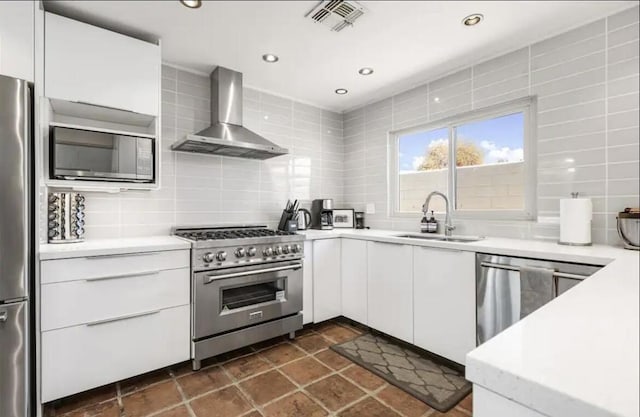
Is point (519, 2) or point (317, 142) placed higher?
point (519, 2)

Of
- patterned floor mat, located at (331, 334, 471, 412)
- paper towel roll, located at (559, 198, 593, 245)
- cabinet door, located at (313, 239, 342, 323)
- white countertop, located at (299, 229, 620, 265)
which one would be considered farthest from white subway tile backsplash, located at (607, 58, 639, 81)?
cabinet door, located at (313, 239, 342, 323)

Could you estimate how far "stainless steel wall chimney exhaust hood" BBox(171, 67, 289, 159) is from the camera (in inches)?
101

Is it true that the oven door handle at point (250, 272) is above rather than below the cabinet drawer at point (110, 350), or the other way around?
above

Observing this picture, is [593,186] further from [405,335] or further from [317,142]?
[317,142]

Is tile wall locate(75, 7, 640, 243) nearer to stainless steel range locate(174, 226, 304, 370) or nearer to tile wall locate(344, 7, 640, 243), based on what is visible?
tile wall locate(344, 7, 640, 243)

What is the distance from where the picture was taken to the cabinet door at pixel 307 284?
2707 millimetres

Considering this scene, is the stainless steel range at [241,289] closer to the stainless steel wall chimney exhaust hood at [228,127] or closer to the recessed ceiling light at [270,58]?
the stainless steel wall chimney exhaust hood at [228,127]

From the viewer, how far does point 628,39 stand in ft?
6.10

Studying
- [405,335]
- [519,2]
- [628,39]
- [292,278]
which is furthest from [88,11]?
[628,39]

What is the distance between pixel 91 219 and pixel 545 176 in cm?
327

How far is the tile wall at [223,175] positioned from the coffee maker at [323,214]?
201mm

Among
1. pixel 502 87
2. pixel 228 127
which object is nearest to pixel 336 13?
pixel 228 127

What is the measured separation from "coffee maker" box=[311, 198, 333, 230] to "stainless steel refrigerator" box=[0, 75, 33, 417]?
2307 mm

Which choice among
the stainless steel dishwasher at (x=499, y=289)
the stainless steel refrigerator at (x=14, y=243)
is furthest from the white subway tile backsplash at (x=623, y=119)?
the stainless steel refrigerator at (x=14, y=243)
